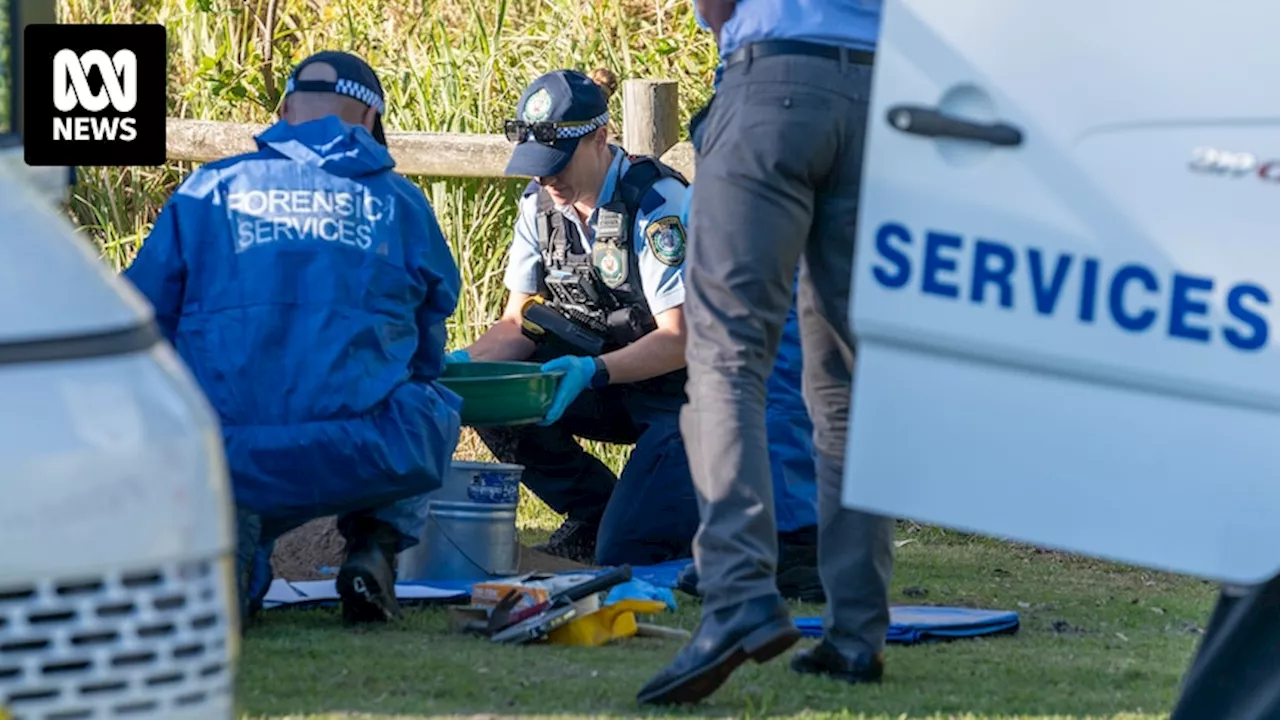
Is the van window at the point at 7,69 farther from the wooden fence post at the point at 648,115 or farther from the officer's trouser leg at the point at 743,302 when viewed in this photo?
the wooden fence post at the point at 648,115

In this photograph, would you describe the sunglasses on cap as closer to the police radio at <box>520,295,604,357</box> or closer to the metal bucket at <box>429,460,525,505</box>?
the police radio at <box>520,295,604,357</box>

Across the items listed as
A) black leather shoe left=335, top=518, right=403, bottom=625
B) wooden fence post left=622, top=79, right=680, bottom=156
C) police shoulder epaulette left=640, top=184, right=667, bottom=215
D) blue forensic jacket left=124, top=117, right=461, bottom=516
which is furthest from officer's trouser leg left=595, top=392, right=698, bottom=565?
wooden fence post left=622, top=79, right=680, bottom=156

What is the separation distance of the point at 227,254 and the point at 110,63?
11.3 ft

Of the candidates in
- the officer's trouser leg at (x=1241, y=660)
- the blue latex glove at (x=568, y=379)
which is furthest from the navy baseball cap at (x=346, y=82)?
the officer's trouser leg at (x=1241, y=660)

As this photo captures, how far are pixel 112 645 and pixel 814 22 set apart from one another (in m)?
2.21

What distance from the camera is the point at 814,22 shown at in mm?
3689

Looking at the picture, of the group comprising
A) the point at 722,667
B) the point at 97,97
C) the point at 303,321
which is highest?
the point at 97,97

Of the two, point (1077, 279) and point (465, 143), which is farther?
point (465, 143)

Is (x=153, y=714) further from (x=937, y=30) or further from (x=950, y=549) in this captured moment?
(x=950, y=549)

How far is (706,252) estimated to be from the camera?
362 cm

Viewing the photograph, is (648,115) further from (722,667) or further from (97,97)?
(722,667)

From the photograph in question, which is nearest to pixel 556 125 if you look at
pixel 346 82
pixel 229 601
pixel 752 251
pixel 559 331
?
pixel 559 331

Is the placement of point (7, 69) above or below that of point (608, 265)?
above

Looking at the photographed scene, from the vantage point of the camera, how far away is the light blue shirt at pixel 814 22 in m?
3.69
